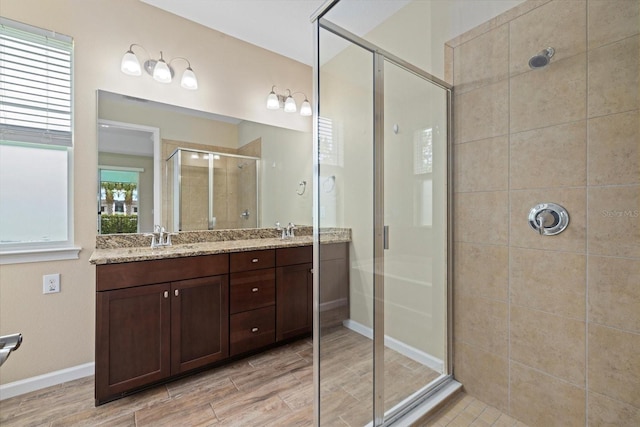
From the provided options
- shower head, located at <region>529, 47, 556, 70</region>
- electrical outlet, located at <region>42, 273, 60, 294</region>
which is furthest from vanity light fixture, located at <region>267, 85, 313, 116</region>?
electrical outlet, located at <region>42, 273, 60, 294</region>

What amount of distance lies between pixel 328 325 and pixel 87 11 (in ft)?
8.57

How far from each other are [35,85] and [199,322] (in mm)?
1835

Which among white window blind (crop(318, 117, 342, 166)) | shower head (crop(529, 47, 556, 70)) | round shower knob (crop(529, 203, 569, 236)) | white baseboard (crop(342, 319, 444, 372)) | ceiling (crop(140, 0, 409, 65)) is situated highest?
ceiling (crop(140, 0, 409, 65))

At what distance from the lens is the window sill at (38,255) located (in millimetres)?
1708

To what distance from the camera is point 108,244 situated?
2002 mm

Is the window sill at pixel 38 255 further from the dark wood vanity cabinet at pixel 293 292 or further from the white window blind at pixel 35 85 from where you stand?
the dark wood vanity cabinet at pixel 293 292

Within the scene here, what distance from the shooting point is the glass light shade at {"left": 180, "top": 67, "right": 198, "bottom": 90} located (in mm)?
2268

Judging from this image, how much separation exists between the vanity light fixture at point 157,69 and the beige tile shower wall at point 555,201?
194 centimetres

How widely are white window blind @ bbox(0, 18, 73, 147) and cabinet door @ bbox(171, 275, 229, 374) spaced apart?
1277 millimetres

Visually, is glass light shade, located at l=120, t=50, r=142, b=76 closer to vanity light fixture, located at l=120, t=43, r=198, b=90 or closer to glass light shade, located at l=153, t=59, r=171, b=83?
vanity light fixture, located at l=120, t=43, r=198, b=90

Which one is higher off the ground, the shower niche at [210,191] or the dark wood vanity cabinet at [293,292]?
the shower niche at [210,191]

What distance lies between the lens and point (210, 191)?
244 centimetres

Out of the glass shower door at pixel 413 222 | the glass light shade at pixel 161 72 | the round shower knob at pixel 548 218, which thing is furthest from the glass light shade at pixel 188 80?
the round shower knob at pixel 548 218

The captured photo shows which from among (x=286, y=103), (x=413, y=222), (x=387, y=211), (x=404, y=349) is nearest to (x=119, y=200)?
(x=286, y=103)
